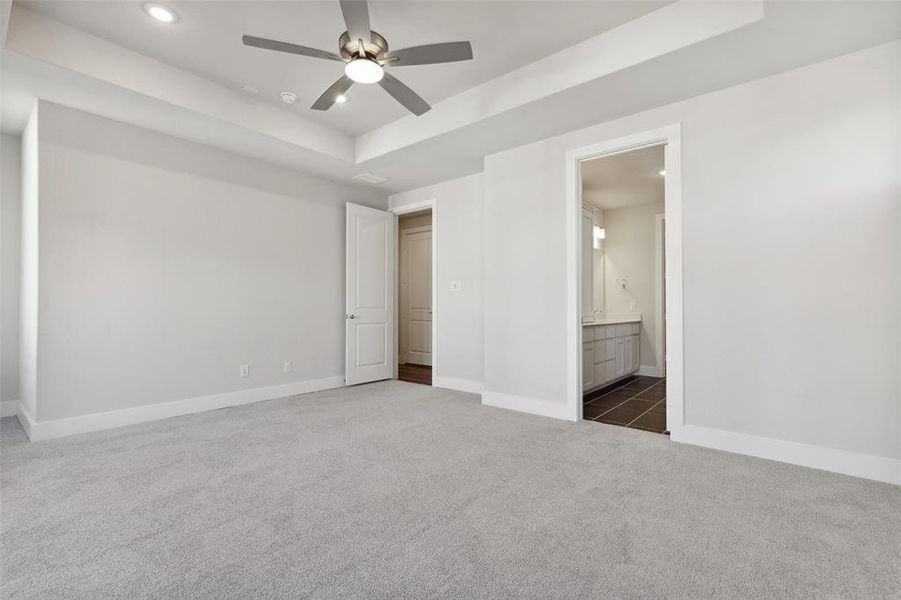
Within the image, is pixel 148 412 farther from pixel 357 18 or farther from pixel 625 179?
pixel 625 179

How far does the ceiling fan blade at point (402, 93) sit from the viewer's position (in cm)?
272

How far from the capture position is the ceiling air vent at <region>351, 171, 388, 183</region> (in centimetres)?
503

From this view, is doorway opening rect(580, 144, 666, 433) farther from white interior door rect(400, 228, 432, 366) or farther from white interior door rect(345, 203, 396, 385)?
white interior door rect(400, 228, 432, 366)

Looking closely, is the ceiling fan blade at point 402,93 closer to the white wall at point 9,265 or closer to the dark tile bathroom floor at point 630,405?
the dark tile bathroom floor at point 630,405

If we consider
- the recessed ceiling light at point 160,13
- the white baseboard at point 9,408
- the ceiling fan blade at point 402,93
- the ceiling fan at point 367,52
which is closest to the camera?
the ceiling fan at point 367,52

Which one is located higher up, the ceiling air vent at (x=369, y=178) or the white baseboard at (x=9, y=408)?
the ceiling air vent at (x=369, y=178)

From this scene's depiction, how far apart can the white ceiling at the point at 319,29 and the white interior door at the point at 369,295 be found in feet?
7.34

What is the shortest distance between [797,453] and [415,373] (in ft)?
16.0

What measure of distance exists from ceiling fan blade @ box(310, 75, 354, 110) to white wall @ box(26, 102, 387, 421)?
6.10ft

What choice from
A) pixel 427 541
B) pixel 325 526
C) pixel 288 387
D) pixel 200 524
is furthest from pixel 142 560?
pixel 288 387

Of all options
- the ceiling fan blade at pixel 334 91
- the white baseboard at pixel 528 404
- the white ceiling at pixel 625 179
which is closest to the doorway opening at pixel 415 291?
the white ceiling at pixel 625 179

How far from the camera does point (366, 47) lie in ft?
7.97

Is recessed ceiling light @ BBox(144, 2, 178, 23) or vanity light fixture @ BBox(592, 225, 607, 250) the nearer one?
recessed ceiling light @ BBox(144, 2, 178, 23)

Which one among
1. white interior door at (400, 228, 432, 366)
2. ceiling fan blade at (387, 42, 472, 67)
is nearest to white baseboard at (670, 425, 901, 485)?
ceiling fan blade at (387, 42, 472, 67)
